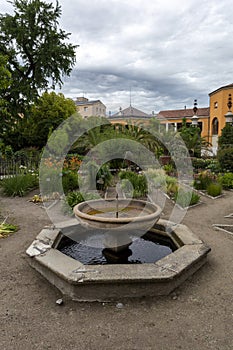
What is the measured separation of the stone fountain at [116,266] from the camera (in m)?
2.50

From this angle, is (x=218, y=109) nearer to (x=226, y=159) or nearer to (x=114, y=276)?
(x=226, y=159)

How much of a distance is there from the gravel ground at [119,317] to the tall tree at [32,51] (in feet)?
49.6

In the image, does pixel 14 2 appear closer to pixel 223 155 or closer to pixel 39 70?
pixel 39 70

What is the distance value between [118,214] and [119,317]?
1831 millimetres

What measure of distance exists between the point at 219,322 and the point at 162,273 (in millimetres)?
637

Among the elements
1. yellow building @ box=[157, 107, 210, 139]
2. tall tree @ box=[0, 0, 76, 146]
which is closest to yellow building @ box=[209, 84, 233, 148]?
yellow building @ box=[157, 107, 210, 139]

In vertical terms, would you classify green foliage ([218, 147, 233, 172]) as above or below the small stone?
above

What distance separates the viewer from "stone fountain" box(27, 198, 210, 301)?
98.6 inches

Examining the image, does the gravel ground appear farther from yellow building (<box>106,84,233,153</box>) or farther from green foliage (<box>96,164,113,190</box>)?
yellow building (<box>106,84,233,153</box>)

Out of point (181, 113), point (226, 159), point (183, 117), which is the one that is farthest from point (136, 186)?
point (181, 113)

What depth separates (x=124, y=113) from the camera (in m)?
25.2

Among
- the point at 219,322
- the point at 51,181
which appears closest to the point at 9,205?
the point at 51,181

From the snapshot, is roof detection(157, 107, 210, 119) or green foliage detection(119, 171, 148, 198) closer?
green foliage detection(119, 171, 148, 198)

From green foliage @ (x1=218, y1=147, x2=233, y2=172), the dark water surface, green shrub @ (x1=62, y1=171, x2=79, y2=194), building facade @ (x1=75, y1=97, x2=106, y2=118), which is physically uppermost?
building facade @ (x1=75, y1=97, x2=106, y2=118)
